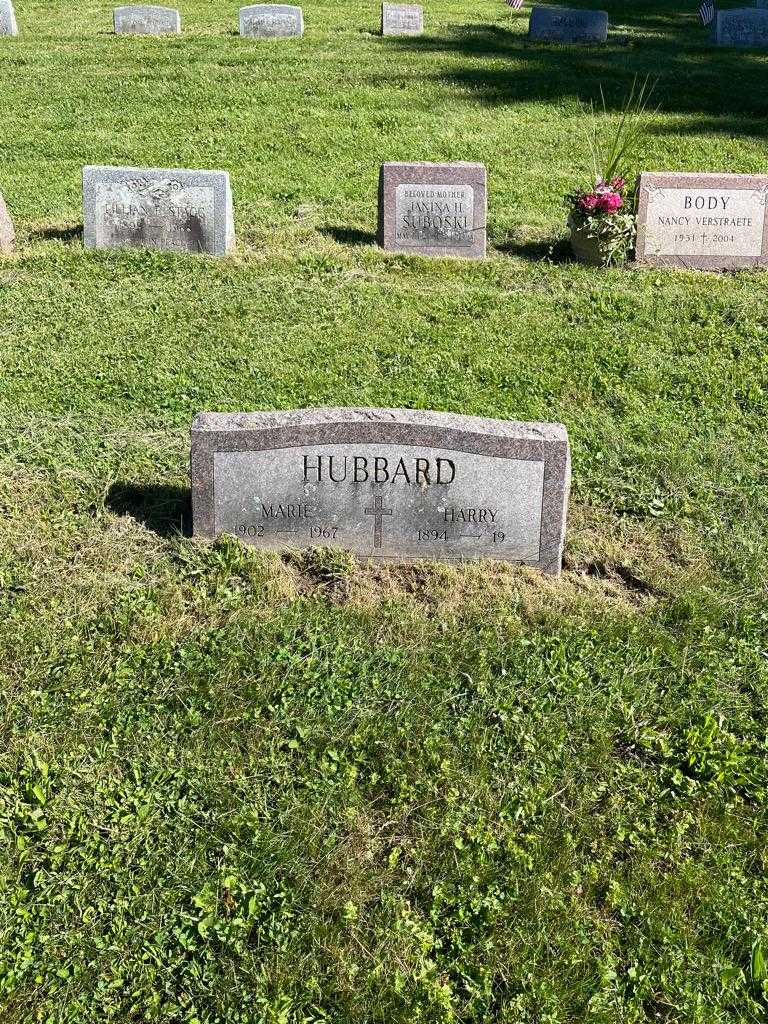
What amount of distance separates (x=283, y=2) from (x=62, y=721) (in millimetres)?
23507

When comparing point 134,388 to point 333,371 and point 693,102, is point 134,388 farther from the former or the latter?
point 693,102

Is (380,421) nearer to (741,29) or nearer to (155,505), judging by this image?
(155,505)

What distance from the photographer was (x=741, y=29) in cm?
2092

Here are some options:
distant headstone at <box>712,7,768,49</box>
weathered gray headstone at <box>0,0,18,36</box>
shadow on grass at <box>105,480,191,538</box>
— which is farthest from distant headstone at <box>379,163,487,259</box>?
weathered gray headstone at <box>0,0,18,36</box>

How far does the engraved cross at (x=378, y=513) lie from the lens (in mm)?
5434

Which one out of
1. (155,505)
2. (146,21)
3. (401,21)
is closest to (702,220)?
(155,505)

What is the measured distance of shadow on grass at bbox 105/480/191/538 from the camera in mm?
5777

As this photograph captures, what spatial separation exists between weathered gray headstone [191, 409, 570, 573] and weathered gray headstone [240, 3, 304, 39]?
16.9 meters

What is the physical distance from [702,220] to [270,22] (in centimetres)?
1256

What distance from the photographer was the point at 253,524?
18.1ft

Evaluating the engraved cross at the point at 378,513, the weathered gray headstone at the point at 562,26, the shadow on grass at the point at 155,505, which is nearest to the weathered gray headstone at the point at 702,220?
the engraved cross at the point at 378,513

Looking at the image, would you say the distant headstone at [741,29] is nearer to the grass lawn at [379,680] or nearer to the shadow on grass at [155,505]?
the grass lawn at [379,680]

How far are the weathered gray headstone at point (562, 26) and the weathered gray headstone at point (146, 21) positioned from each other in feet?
22.9

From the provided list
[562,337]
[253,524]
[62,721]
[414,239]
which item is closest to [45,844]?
[62,721]
